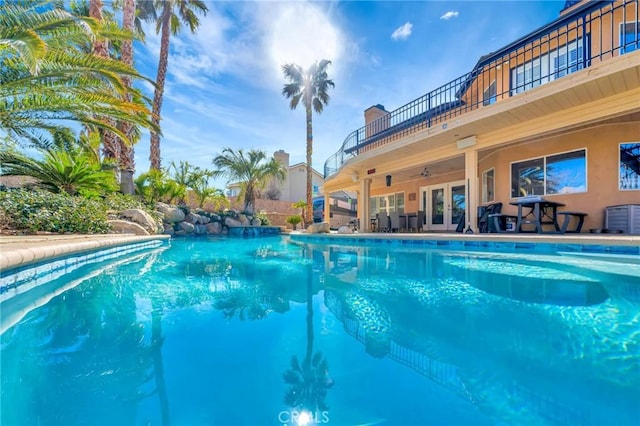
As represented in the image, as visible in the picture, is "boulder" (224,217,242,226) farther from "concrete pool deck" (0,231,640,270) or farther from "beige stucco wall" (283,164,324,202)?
"beige stucco wall" (283,164,324,202)

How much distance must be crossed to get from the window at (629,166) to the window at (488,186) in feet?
10.7

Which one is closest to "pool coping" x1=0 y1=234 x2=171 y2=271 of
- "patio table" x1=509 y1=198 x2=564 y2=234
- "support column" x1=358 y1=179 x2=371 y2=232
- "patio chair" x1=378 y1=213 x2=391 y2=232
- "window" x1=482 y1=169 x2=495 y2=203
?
"patio table" x1=509 y1=198 x2=564 y2=234

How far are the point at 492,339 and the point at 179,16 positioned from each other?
20.1m

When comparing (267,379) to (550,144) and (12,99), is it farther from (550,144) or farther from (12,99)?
(550,144)

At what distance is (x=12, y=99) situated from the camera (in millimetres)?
6121

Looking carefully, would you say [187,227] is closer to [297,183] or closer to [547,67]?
[547,67]

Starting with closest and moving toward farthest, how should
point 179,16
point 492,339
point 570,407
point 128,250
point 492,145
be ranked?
point 570,407 → point 492,339 → point 128,250 → point 492,145 → point 179,16

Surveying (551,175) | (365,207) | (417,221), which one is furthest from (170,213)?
(551,175)

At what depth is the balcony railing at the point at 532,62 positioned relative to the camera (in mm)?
6624

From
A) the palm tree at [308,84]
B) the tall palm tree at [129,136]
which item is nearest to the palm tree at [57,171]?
the tall palm tree at [129,136]

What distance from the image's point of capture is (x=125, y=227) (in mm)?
8016

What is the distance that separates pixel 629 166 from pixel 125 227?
13.5m

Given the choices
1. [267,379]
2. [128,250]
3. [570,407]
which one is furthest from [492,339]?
[128,250]

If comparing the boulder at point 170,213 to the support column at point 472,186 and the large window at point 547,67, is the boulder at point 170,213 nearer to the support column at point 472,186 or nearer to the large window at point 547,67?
the support column at point 472,186
